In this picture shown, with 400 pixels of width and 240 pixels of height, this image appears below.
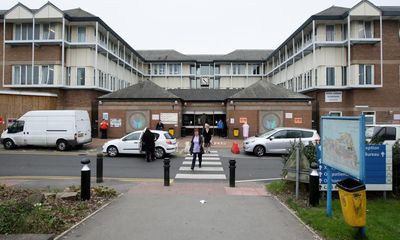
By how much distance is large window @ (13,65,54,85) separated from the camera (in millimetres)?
32188

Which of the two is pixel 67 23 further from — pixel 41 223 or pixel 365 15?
pixel 41 223

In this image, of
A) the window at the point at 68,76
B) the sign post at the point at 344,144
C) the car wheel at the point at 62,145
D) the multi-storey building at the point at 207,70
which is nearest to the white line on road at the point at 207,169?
the sign post at the point at 344,144

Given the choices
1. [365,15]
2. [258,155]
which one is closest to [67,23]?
[258,155]

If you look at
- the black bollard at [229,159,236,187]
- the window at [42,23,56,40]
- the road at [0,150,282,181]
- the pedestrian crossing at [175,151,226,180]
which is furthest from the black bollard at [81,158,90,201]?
the window at [42,23,56,40]

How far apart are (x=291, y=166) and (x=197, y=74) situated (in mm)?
54158

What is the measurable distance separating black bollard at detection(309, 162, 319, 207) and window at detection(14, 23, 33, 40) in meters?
31.9

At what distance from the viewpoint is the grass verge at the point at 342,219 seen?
579 cm

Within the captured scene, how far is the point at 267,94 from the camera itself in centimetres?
3169

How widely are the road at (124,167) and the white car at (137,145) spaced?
1.35 feet

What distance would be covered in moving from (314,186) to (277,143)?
12.1 metres

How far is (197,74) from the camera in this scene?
62.5 metres

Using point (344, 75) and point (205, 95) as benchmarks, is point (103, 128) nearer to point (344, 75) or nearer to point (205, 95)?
point (205, 95)

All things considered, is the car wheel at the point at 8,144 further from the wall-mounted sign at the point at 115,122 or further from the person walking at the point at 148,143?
the person walking at the point at 148,143

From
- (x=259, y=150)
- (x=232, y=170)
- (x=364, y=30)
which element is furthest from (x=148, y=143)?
(x=364, y=30)
